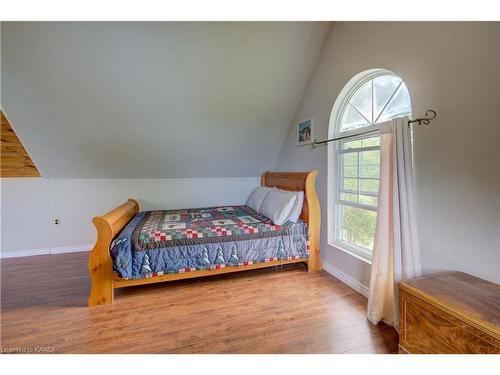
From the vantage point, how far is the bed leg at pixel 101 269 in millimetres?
1922

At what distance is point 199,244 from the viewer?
2.18m

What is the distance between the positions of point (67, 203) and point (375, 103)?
405 cm

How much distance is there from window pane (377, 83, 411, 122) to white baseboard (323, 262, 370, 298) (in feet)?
4.92

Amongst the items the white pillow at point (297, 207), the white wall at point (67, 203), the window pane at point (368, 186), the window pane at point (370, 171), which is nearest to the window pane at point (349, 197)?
the window pane at point (368, 186)

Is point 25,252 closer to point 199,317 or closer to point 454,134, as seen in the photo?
point 199,317

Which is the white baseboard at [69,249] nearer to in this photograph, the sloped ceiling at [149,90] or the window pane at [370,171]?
the sloped ceiling at [149,90]

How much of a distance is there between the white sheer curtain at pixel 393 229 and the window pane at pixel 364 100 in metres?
0.53

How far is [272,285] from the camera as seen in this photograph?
7.39 ft

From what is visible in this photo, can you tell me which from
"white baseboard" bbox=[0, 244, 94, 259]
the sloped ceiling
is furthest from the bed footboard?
"white baseboard" bbox=[0, 244, 94, 259]

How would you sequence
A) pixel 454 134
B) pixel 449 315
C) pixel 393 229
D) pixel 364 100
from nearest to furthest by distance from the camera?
1. pixel 449 315
2. pixel 454 134
3. pixel 393 229
4. pixel 364 100

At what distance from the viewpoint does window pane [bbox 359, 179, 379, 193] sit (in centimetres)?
206

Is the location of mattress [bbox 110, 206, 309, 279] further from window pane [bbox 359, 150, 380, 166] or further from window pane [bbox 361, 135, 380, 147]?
window pane [bbox 361, 135, 380, 147]

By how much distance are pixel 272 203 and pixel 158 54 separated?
76.8 inches

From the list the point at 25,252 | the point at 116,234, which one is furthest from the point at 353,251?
the point at 25,252
